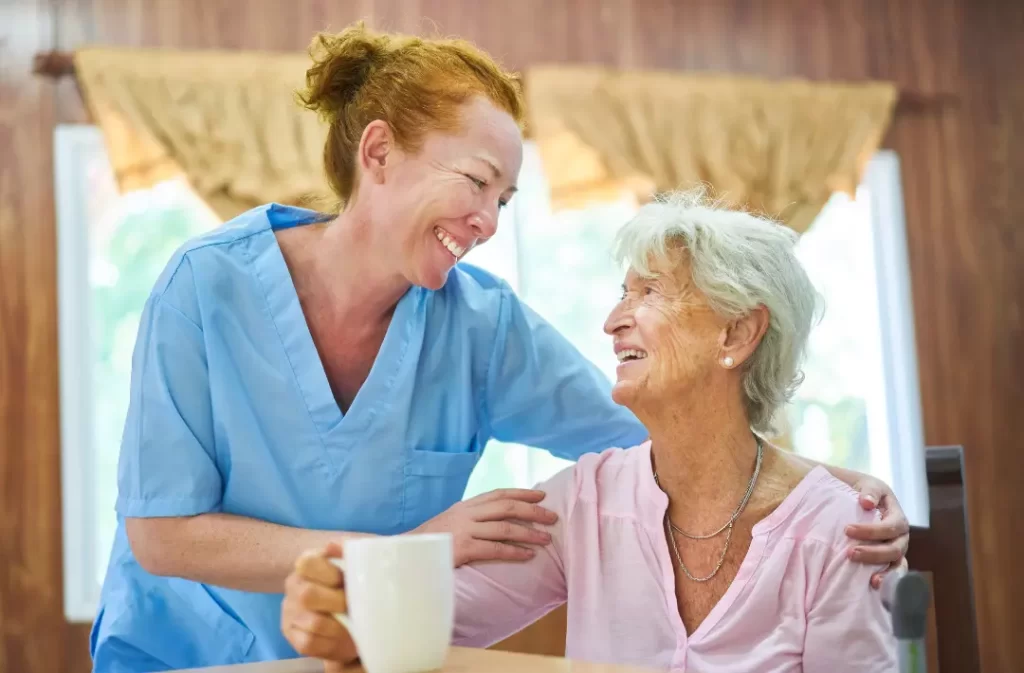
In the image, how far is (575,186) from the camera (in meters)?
4.03

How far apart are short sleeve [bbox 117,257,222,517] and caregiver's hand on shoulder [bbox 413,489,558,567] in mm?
326

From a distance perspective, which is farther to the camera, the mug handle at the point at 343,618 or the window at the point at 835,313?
the window at the point at 835,313

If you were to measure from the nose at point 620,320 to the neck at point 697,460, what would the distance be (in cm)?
12

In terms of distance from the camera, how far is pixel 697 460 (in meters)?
1.45

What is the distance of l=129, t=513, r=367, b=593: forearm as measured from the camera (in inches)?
54.7

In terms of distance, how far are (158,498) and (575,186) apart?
2823 mm

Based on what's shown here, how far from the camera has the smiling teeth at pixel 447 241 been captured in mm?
1552

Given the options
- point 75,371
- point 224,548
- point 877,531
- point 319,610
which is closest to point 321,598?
point 319,610

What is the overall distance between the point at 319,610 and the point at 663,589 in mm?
604

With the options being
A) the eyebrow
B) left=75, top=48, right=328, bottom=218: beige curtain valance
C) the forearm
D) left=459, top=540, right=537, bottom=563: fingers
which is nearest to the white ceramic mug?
left=459, top=540, right=537, bottom=563: fingers

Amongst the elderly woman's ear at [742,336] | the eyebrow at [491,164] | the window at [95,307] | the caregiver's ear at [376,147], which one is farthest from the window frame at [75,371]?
the elderly woman's ear at [742,336]

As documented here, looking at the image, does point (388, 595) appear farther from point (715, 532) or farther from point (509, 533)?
point (715, 532)

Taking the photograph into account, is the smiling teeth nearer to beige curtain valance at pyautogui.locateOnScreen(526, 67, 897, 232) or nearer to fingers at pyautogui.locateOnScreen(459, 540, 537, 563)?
fingers at pyautogui.locateOnScreen(459, 540, 537, 563)

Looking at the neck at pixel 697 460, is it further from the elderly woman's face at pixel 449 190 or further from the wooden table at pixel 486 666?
the wooden table at pixel 486 666
